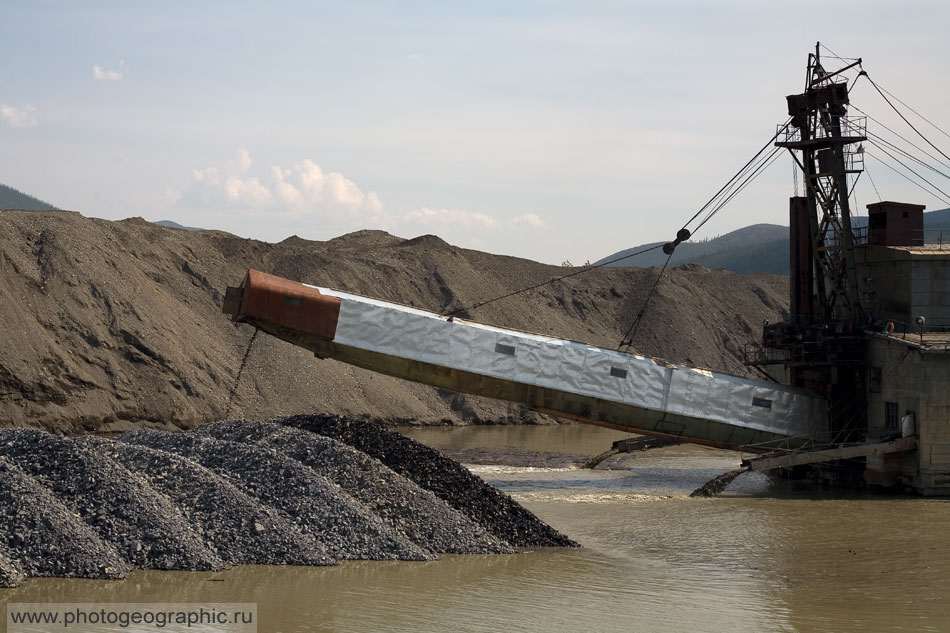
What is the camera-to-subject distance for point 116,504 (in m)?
14.6

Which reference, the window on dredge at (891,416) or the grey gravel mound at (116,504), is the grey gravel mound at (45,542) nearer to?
the grey gravel mound at (116,504)

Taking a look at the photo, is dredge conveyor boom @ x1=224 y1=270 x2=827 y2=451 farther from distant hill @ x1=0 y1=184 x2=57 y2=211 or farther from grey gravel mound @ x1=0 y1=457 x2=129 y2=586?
distant hill @ x1=0 y1=184 x2=57 y2=211

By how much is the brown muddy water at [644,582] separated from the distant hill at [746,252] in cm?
5953

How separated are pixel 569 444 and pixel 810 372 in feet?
35.9

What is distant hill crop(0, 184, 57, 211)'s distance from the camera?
592 feet

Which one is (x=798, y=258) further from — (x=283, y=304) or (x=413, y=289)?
(x=413, y=289)

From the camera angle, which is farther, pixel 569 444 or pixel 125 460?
pixel 569 444

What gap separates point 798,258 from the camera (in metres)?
27.3

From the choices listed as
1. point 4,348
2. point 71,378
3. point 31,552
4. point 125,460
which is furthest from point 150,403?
point 31,552

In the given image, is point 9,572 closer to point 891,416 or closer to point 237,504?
point 237,504

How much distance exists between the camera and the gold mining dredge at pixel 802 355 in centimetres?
2222

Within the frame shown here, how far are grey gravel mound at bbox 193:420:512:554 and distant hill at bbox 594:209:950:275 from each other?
63286 millimetres

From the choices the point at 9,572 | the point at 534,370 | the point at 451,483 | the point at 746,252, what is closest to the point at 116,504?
the point at 9,572

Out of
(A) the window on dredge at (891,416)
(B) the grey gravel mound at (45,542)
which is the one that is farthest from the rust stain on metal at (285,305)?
(A) the window on dredge at (891,416)
